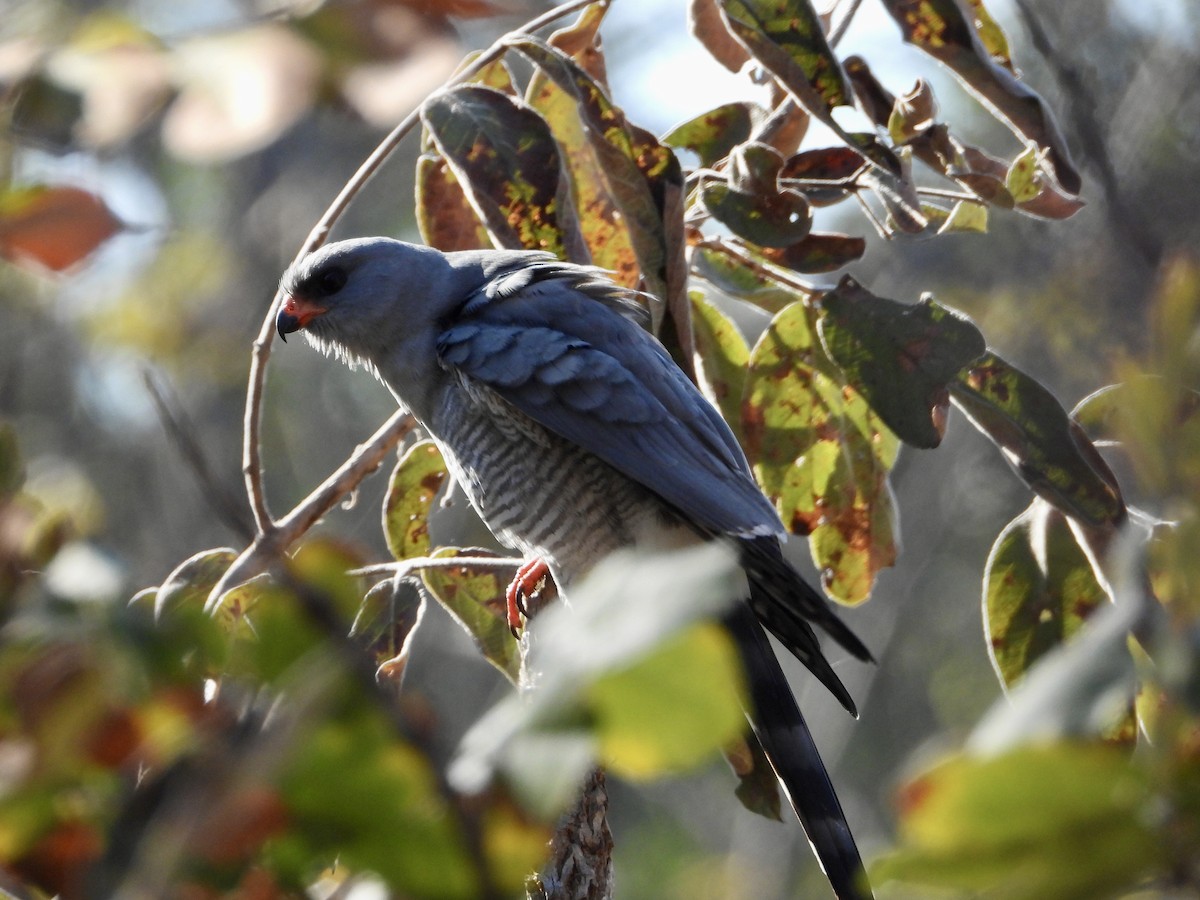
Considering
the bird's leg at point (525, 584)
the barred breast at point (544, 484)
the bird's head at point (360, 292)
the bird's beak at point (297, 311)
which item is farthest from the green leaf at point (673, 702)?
the bird's beak at point (297, 311)

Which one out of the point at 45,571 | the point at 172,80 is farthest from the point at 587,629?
the point at 172,80

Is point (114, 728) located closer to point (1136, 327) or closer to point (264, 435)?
point (1136, 327)

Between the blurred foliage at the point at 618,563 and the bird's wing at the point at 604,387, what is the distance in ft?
0.39

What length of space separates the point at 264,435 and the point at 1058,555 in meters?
9.26

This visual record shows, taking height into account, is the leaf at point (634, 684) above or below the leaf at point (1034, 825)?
above

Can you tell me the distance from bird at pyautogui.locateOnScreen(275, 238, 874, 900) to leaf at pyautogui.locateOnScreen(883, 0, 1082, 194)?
2.21ft

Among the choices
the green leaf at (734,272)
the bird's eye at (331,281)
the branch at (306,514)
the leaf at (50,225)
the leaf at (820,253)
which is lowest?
the bird's eye at (331,281)

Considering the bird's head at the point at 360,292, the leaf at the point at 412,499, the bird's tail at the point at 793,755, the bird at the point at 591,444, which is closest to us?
the bird's tail at the point at 793,755

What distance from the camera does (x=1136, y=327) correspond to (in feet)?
22.0

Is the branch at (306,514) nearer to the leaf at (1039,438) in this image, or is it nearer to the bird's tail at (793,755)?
the bird's tail at (793,755)

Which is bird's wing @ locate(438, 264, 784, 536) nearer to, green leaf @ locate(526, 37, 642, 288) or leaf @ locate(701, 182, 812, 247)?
green leaf @ locate(526, 37, 642, 288)

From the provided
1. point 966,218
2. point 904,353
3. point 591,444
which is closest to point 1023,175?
point 966,218

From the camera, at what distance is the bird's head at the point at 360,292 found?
312 centimetres

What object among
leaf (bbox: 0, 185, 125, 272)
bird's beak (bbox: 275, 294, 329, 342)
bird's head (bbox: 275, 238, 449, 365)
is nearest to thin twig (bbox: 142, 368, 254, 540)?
leaf (bbox: 0, 185, 125, 272)
